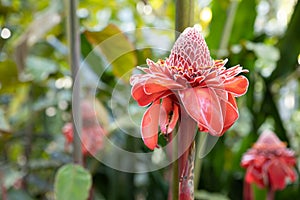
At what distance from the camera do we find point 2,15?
88cm

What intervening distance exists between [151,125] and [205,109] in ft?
0.14

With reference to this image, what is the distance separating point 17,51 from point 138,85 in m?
0.49

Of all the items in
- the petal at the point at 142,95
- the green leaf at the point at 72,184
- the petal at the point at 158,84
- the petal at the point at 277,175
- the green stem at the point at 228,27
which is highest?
the green stem at the point at 228,27

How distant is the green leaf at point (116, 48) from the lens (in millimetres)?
619

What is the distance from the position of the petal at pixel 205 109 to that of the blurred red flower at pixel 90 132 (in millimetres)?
384

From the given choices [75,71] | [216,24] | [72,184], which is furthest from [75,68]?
[216,24]

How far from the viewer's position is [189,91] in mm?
302

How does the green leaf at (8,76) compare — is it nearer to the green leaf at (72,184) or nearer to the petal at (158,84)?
the green leaf at (72,184)

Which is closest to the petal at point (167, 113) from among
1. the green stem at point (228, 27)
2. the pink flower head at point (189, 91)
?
the pink flower head at point (189, 91)

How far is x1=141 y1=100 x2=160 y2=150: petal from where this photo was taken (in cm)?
31

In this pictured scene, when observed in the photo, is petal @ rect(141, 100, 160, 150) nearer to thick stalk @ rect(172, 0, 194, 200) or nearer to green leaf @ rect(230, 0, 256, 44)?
thick stalk @ rect(172, 0, 194, 200)

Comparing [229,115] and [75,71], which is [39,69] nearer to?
[75,71]

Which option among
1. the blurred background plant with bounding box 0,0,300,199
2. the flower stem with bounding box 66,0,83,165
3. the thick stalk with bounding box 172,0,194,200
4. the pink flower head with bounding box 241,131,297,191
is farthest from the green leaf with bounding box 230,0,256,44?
the thick stalk with bounding box 172,0,194,200

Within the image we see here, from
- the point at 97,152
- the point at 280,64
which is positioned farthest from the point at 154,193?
the point at 280,64
